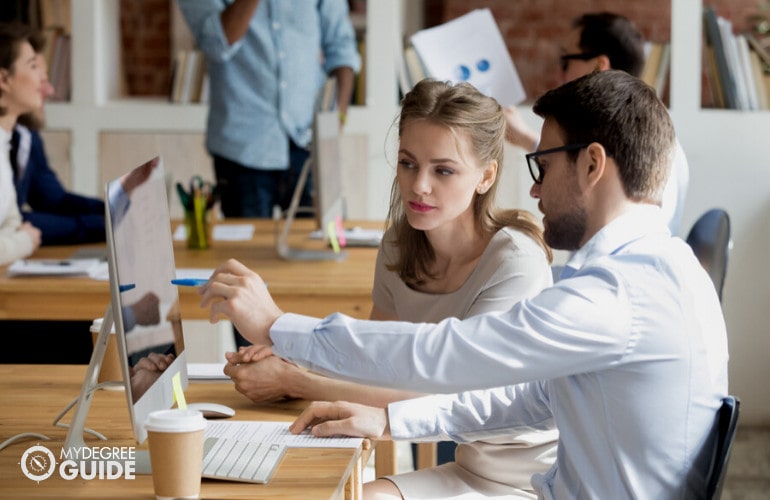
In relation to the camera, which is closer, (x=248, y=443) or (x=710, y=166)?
(x=248, y=443)

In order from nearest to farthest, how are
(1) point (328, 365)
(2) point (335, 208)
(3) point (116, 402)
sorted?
(1) point (328, 365) → (3) point (116, 402) → (2) point (335, 208)

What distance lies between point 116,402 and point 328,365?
574 mm

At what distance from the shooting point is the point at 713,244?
270 cm

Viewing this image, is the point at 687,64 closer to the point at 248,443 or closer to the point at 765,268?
the point at 765,268

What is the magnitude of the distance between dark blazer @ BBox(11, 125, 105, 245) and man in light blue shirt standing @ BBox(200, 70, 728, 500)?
1992 millimetres

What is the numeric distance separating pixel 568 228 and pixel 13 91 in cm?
241

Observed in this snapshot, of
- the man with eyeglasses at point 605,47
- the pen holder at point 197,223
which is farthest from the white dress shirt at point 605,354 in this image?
the man with eyeglasses at point 605,47

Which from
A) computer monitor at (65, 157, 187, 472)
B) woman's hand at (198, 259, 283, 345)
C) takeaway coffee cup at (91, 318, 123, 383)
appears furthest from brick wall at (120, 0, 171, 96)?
woman's hand at (198, 259, 283, 345)

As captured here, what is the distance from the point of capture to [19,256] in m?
3.07

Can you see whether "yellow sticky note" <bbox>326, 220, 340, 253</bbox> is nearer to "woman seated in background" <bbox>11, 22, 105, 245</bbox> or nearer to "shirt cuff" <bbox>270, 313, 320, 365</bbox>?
"woman seated in background" <bbox>11, 22, 105, 245</bbox>

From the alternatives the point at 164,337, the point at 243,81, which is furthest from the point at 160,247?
the point at 243,81

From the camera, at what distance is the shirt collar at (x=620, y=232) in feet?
4.82

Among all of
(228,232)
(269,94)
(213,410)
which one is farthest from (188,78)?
(213,410)

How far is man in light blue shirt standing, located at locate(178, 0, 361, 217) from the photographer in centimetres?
404
